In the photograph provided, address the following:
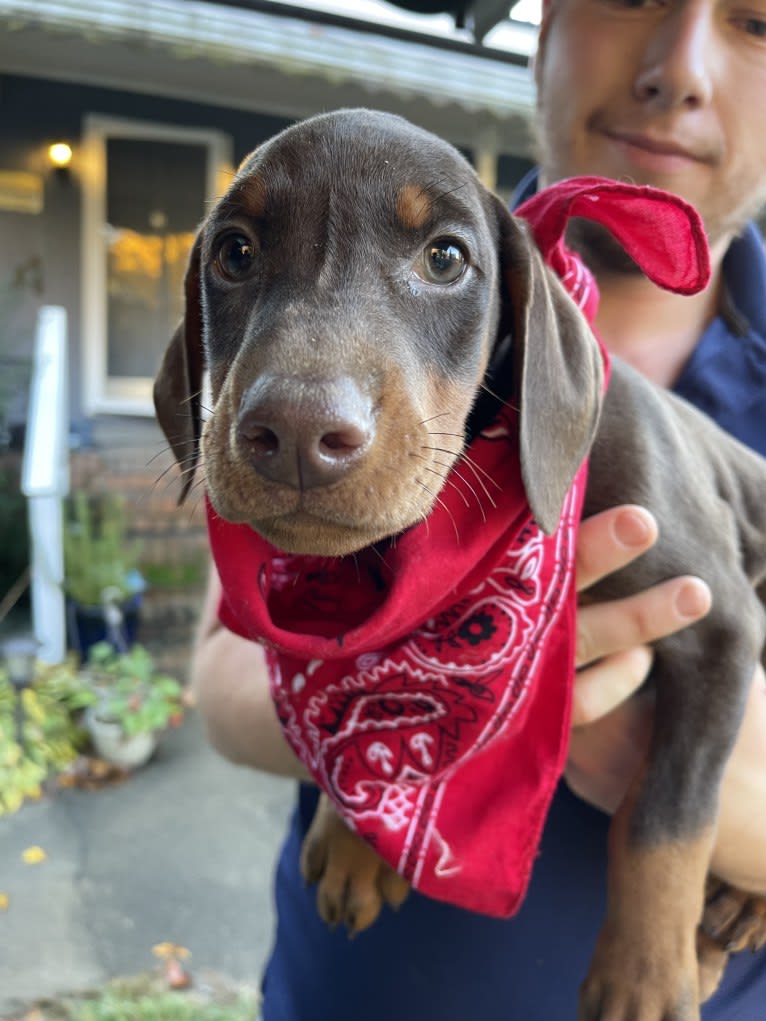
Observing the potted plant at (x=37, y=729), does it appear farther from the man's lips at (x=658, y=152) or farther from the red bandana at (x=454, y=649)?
the man's lips at (x=658, y=152)

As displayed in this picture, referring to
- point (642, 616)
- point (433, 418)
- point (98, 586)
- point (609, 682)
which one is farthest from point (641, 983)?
point (98, 586)

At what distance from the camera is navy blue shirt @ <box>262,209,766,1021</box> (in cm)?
176

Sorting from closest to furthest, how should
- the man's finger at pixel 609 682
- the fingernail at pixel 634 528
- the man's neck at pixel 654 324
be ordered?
the fingernail at pixel 634 528 → the man's finger at pixel 609 682 → the man's neck at pixel 654 324

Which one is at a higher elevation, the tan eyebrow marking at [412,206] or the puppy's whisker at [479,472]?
the tan eyebrow marking at [412,206]

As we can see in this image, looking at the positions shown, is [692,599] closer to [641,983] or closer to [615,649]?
[615,649]

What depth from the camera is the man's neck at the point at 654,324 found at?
2.17m

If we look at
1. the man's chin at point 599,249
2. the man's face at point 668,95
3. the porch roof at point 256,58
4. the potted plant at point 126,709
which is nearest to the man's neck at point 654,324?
the man's chin at point 599,249

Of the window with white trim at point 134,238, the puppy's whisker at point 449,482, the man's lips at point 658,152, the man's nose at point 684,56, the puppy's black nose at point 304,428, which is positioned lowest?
the window with white trim at point 134,238

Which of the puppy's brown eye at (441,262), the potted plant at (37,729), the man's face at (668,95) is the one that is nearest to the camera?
the puppy's brown eye at (441,262)

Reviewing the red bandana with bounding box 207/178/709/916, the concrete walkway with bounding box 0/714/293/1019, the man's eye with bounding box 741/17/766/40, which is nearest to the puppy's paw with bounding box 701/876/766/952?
the red bandana with bounding box 207/178/709/916

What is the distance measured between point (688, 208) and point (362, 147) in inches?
19.6

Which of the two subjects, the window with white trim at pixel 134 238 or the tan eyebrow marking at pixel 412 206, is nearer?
the tan eyebrow marking at pixel 412 206

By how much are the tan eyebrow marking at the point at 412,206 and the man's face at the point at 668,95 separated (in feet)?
2.63

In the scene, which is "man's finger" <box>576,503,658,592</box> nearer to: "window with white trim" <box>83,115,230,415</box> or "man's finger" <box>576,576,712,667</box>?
"man's finger" <box>576,576,712,667</box>
